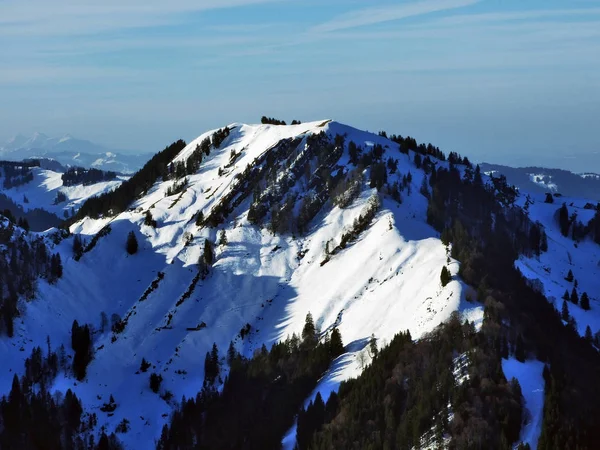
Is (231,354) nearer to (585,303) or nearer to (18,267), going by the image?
(18,267)

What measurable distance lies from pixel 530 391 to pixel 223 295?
79116 mm

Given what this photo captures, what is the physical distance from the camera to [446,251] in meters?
128

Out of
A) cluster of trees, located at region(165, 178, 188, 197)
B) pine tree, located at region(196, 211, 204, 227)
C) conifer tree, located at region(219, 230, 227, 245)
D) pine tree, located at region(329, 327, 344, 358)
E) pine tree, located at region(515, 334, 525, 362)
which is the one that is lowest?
pine tree, located at region(329, 327, 344, 358)

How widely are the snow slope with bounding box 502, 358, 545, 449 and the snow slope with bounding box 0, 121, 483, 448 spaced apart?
11.3 metres

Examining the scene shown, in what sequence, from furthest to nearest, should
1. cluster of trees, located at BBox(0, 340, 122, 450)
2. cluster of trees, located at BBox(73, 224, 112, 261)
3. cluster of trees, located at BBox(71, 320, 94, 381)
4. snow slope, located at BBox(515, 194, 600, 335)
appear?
cluster of trees, located at BBox(73, 224, 112, 261), snow slope, located at BBox(515, 194, 600, 335), cluster of trees, located at BBox(71, 320, 94, 381), cluster of trees, located at BBox(0, 340, 122, 450)

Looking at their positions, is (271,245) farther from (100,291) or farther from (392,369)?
(392,369)

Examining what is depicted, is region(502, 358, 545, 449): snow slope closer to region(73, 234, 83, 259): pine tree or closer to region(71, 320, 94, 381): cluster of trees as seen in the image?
region(71, 320, 94, 381): cluster of trees

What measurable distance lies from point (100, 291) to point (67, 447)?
4800 centimetres

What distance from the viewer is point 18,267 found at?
485 ft

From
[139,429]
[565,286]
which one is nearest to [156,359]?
[139,429]

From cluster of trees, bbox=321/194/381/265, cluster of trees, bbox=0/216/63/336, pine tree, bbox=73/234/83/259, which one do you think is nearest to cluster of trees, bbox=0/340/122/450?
cluster of trees, bbox=0/216/63/336

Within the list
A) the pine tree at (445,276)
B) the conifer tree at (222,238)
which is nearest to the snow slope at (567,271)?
the pine tree at (445,276)

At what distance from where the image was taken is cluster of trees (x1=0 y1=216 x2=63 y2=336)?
137125mm

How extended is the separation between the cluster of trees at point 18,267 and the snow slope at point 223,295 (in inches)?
106
